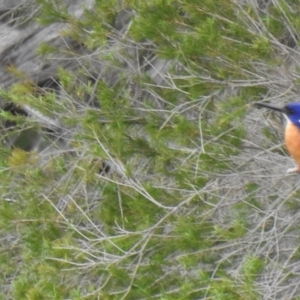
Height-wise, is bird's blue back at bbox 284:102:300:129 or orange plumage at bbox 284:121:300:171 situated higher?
bird's blue back at bbox 284:102:300:129

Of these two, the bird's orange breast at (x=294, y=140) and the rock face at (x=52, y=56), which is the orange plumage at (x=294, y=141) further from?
the rock face at (x=52, y=56)

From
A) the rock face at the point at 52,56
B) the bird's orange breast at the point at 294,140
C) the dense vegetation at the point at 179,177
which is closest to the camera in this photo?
the bird's orange breast at the point at 294,140

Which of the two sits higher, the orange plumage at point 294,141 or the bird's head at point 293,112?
the bird's head at point 293,112

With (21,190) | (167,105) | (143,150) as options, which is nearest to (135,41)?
(167,105)

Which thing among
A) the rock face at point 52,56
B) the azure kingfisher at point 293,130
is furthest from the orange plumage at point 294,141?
the rock face at point 52,56

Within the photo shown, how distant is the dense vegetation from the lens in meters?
4.75

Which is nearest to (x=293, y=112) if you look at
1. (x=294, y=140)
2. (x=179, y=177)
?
(x=294, y=140)

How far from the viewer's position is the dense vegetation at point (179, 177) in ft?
15.6

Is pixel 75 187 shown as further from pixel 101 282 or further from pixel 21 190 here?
pixel 101 282

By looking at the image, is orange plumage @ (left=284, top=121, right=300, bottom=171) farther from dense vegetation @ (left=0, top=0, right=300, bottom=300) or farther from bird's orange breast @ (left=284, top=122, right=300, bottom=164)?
dense vegetation @ (left=0, top=0, right=300, bottom=300)

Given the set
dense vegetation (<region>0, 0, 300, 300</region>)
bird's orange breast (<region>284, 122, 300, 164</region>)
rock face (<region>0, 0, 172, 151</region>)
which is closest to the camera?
bird's orange breast (<region>284, 122, 300, 164</region>)

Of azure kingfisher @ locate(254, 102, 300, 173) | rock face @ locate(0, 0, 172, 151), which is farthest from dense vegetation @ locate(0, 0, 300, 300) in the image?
azure kingfisher @ locate(254, 102, 300, 173)

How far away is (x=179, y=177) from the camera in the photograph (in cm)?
499

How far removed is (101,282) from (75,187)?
878 millimetres
